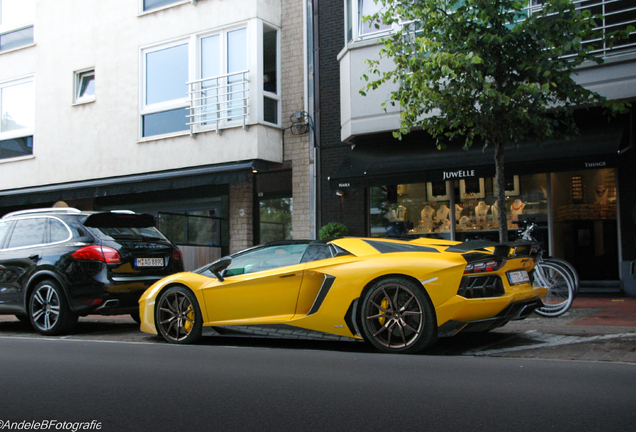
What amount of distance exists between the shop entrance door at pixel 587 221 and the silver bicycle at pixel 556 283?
3.87 metres

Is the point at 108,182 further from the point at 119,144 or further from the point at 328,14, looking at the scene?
the point at 328,14

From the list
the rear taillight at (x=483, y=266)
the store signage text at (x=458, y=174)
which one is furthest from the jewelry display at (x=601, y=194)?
the rear taillight at (x=483, y=266)

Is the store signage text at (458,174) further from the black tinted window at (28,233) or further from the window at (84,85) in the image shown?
the window at (84,85)

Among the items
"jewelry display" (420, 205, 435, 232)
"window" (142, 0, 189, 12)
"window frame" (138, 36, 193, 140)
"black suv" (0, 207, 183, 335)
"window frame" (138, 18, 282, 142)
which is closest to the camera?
"black suv" (0, 207, 183, 335)

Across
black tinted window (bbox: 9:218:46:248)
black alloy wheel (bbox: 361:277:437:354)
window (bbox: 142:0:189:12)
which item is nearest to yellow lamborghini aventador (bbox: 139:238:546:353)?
black alloy wheel (bbox: 361:277:437:354)

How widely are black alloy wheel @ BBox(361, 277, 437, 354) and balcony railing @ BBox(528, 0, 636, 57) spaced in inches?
282

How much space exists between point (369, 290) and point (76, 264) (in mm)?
4409

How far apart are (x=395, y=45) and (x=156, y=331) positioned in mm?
5374

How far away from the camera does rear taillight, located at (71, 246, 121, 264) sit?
8297 millimetres

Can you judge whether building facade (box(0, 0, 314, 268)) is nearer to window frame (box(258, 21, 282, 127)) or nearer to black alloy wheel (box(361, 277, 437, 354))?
window frame (box(258, 21, 282, 127))

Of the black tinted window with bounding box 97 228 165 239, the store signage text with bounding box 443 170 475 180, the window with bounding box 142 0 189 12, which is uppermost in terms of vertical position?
the window with bounding box 142 0 189 12

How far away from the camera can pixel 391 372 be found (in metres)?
4.99

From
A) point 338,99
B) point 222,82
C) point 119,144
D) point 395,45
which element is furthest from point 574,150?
point 119,144

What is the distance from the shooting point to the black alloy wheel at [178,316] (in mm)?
7145
